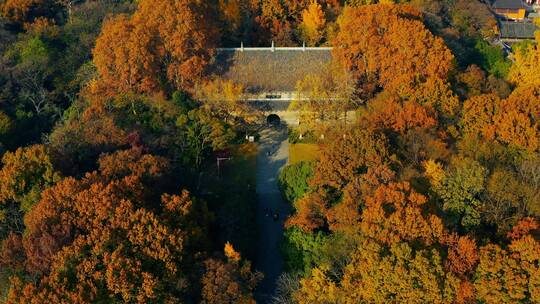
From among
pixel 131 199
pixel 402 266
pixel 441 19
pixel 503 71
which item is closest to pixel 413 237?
pixel 402 266

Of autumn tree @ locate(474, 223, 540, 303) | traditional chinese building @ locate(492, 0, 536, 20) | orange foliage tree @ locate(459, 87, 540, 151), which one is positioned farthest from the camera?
traditional chinese building @ locate(492, 0, 536, 20)

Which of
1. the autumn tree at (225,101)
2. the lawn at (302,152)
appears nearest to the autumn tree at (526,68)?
the lawn at (302,152)

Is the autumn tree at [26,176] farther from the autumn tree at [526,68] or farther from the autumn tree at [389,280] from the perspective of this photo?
the autumn tree at [526,68]

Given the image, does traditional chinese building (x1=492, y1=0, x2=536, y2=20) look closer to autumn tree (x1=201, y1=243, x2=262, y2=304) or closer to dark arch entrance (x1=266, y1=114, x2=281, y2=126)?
dark arch entrance (x1=266, y1=114, x2=281, y2=126)

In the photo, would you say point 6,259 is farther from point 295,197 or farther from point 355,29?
point 355,29

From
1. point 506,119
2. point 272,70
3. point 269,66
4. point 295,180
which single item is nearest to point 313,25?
point 269,66

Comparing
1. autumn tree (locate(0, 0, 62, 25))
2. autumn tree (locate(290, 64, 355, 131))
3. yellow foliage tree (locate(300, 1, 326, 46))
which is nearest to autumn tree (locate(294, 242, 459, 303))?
autumn tree (locate(290, 64, 355, 131))
